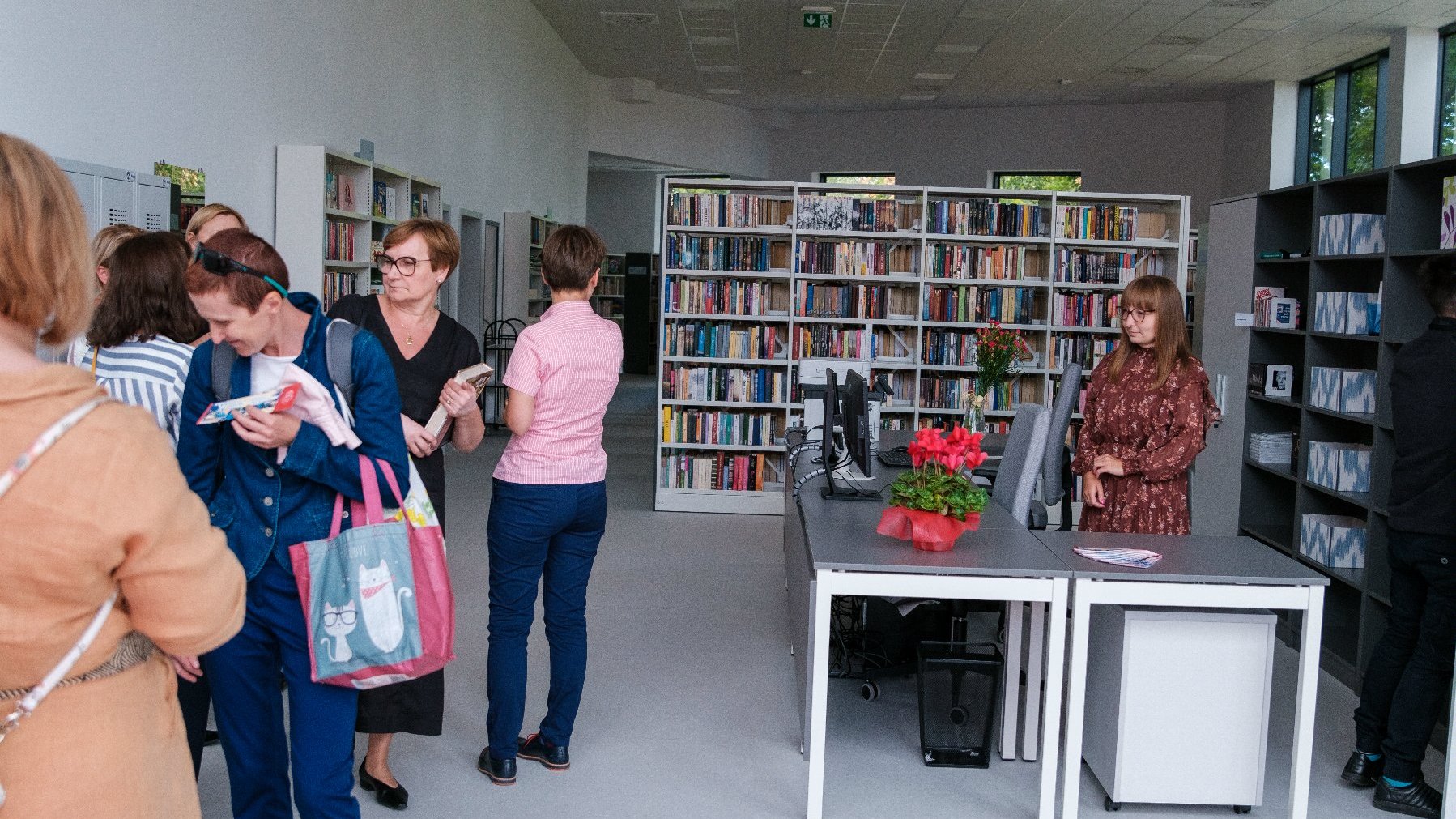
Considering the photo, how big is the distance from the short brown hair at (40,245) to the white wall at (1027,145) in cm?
1542

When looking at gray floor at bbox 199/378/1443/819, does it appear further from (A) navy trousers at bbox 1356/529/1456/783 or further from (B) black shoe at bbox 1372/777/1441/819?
(A) navy trousers at bbox 1356/529/1456/783

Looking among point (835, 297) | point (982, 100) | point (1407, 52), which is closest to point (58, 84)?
point (835, 297)

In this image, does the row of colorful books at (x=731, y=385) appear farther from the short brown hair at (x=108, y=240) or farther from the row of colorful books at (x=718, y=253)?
the short brown hair at (x=108, y=240)

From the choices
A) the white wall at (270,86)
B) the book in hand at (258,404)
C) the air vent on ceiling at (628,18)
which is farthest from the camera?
the air vent on ceiling at (628,18)

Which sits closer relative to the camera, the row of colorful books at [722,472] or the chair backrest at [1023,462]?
the chair backrest at [1023,462]

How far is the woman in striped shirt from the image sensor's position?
3027mm

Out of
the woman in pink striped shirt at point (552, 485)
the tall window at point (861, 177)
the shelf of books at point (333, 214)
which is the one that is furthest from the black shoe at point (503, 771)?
the tall window at point (861, 177)

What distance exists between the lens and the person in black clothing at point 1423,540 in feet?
11.8

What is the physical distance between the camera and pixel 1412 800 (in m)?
3.66

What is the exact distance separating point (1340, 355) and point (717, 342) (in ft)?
13.7

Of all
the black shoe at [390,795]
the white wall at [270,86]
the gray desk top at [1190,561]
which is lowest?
the black shoe at [390,795]

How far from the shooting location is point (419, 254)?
3350 mm

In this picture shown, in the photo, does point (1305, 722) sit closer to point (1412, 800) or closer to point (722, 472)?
point (1412, 800)

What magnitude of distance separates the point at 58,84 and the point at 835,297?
16.8 ft
